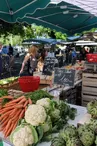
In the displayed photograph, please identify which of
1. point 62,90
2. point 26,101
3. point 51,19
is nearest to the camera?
point 26,101

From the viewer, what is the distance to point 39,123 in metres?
1.64

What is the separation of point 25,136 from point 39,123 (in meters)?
0.17

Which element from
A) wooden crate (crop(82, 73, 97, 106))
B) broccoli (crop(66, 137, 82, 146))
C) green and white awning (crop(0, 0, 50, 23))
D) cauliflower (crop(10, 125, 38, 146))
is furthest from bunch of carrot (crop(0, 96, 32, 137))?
green and white awning (crop(0, 0, 50, 23))

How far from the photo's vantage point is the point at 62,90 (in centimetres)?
296

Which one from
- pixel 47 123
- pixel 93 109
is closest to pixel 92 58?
pixel 93 109

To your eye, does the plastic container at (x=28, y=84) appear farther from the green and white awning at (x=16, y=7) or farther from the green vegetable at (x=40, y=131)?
the green and white awning at (x=16, y=7)

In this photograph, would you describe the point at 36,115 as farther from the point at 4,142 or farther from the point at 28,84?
the point at 28,84

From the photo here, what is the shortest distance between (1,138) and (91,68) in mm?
2924

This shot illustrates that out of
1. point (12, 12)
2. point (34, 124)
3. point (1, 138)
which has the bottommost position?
point (1, 138)

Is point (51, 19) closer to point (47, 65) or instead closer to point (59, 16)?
point (59, 16)

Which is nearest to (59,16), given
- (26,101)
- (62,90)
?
(62,90)

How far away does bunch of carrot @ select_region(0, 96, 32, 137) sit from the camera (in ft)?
5.94

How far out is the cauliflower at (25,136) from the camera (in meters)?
1.52

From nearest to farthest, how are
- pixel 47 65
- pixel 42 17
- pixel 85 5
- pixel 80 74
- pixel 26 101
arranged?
→ 1. pixel 26 101
2. pixel 80 74
3. pixel 47 65
4. pixel 85 5
5. pixel 42 17
